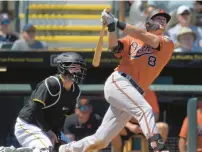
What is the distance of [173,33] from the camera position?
8938 mm

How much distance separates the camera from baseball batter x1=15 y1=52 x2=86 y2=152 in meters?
5.73

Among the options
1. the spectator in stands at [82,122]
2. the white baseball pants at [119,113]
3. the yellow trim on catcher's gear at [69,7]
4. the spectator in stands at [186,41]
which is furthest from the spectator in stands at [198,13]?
the white baseball pants at [119,113]

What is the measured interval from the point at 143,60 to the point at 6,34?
12.5ft

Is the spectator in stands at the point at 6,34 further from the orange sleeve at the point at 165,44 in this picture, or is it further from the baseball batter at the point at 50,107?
the orange sleeve at the point at 165,44

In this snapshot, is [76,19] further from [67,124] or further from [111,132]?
[111,132]

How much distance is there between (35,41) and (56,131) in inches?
127

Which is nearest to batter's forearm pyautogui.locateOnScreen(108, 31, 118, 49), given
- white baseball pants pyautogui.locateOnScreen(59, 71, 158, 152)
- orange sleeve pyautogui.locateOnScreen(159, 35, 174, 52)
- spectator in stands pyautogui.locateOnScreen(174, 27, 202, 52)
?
white baseball pants pyautogui.locateOnScreen(59, 71, 158, 152)

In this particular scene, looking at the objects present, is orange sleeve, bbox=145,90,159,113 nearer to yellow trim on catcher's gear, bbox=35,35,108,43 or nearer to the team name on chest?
the team name on chest

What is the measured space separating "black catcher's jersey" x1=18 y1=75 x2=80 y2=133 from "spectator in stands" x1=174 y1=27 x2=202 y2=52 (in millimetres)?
3089

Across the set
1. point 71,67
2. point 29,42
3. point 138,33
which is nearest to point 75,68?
point 71,67

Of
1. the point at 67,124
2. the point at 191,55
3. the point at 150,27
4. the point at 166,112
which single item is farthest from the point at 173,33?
the point at 150,27

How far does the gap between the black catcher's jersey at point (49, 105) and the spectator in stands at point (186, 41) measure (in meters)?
3.09

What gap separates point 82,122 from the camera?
7.69 meters

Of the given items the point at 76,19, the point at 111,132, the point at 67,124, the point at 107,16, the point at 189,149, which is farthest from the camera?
the point at 76,19
